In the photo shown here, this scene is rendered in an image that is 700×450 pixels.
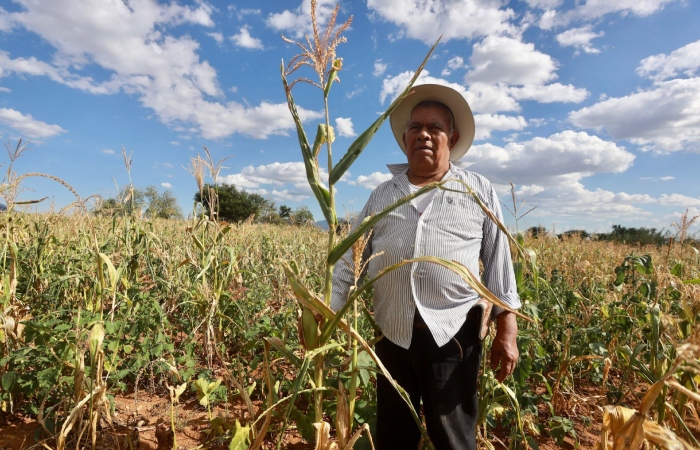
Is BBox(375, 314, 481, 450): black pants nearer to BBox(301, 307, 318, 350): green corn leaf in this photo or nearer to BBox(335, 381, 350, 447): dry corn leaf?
BBox(335, 381, 350, 447): dry corn leaf

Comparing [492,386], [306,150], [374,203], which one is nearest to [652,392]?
[306,150]

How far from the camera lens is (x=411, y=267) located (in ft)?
5.21

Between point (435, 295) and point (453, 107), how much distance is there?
920mm

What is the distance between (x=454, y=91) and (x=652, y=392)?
141 centimetres

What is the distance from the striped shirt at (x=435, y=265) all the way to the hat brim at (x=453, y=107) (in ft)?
0.94

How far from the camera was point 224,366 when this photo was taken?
1492 millimetres

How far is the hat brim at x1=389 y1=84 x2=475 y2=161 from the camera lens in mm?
1869

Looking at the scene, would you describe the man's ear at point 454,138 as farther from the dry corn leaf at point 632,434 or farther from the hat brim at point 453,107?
the dry corn leaf at point 632,434

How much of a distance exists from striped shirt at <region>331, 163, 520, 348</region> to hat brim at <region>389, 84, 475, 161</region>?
11.3 inches

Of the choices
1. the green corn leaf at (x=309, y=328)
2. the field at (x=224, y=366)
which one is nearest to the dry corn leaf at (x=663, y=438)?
the field at (x=224, y=366)

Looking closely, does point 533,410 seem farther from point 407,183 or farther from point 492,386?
point 407,183

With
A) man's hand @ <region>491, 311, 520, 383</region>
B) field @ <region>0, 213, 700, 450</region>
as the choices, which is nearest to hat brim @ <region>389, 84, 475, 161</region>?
field @ <region>0, 213, 700, 450</region>

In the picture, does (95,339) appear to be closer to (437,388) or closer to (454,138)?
(437,388)

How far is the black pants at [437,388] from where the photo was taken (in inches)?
62.2
